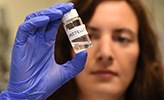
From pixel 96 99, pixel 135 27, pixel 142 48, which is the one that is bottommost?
pixel 96 99

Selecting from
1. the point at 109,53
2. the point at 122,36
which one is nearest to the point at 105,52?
the point at 109,53

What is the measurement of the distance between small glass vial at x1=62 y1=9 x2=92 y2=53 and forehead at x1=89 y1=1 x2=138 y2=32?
0.26m

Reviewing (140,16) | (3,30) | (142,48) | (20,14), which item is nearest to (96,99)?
(142,48)

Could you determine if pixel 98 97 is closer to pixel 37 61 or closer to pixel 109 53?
pixel 109 53

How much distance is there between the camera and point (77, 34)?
3.38ft

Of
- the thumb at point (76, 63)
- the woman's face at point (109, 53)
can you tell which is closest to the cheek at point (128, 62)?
the woman's face at point (109, 53)

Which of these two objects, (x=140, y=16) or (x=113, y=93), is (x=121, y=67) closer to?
(x=113, y=93)

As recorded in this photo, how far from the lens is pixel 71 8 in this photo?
41.5 inches

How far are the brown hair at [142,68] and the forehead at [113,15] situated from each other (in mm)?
57

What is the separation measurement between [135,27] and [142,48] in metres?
0.13

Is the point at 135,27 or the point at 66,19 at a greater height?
the point at 66,19

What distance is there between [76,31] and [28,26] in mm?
159

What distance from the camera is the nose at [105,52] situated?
4.16 feet

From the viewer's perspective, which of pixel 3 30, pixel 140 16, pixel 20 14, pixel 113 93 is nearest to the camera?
pixel 113 93
